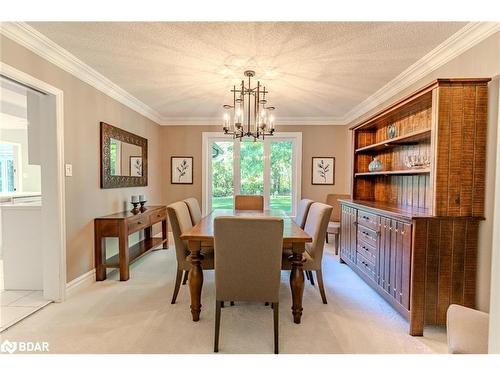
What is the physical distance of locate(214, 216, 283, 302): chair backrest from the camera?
5.59 ft

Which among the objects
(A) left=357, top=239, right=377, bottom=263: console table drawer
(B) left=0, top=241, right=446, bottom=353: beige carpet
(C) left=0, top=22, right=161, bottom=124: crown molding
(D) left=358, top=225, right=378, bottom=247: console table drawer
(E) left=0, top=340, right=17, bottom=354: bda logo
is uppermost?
(C) left=0, top=22, right=161, bottom=124: crown molding

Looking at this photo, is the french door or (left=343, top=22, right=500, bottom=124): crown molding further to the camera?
the french door

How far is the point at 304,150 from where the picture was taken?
5078 millimetres

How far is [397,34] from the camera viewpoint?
2.07 meters

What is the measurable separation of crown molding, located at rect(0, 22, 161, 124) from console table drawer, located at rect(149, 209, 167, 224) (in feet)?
5.45

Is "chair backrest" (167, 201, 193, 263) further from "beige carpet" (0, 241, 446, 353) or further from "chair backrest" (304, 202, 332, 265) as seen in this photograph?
"chair backrest" (304, 202, 332, 265)

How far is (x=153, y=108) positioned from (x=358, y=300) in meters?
4.17

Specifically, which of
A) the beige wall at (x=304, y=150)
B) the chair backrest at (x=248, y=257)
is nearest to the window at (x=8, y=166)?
the beige wall at (x=304, y=150)

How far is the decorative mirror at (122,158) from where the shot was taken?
3.23 m

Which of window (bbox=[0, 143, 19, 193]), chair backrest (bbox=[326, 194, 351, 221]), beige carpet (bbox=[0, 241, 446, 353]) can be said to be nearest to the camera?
beige carpet (bbox=[0, 241, 446, 353])

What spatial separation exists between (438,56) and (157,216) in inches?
154

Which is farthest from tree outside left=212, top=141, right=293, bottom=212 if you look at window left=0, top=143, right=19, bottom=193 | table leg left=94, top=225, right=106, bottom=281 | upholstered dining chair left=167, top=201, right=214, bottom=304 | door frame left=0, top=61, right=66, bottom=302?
window left=0, top=143, right=19, bottom=193

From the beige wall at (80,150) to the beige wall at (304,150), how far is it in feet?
5.55
